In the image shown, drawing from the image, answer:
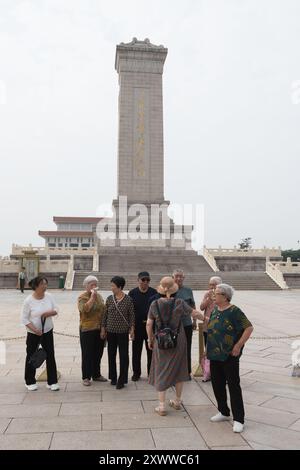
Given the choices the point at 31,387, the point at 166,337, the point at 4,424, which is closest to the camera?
the point at 4,424

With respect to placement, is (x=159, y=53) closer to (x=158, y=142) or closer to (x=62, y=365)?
(x=158, y=142)

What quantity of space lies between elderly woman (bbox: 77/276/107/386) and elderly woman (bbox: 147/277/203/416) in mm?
1153

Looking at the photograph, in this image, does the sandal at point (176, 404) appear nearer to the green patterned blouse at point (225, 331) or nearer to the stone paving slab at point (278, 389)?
the green patterned blouse at point (225, 331)

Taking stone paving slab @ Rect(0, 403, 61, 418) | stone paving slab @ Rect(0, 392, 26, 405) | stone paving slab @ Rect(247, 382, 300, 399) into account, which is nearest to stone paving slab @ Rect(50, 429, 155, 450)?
stone paving slab @ Rect(0, 403, 61, 418)

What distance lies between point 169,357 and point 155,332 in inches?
12.5

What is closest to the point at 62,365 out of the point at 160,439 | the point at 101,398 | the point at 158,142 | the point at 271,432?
the point at 101,398

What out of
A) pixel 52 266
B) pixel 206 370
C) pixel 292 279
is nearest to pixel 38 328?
pixel 206 370

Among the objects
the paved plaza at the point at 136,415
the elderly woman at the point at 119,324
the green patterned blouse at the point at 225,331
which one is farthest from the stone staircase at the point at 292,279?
the green patterned blouse at the point at 225,331

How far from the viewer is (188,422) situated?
4.25 m

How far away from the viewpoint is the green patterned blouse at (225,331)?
14.0 feet

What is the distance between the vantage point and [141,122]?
113 feet

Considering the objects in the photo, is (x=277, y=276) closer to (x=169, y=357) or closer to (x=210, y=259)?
(x=210, y=259)

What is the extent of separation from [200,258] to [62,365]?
23.9 m
